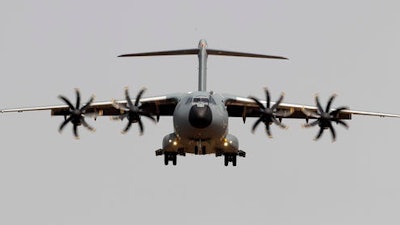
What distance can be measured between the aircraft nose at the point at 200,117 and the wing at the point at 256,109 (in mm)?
4383

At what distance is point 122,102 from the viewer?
142ft

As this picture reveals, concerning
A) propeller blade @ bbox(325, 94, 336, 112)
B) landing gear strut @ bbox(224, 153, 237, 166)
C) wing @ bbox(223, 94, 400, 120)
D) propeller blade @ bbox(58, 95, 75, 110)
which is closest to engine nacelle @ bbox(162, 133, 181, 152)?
landing gear strut @ bbox(224, 153, 237, 166)

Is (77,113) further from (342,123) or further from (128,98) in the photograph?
(342,123)

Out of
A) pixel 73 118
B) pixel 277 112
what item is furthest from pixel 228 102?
pixel 73 118

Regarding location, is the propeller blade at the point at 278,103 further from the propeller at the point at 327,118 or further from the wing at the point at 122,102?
the wing at the point at 122,102

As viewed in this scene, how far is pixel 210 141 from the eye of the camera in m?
40.5

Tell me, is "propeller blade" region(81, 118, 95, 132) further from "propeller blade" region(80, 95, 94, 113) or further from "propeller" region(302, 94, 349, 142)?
"propeller" region(302, 94, 349, 142)

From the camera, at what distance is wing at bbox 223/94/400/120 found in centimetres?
4328

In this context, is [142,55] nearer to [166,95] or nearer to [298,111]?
[166,95]

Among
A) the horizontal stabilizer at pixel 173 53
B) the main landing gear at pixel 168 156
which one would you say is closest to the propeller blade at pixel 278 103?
the main landing gear at pixel 168 156

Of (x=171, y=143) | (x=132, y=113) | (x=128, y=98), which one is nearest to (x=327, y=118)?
(x=171, y=143)

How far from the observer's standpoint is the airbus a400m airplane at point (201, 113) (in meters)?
39.4

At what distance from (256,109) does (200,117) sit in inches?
289

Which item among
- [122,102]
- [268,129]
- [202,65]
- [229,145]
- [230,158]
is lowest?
[230,158]
